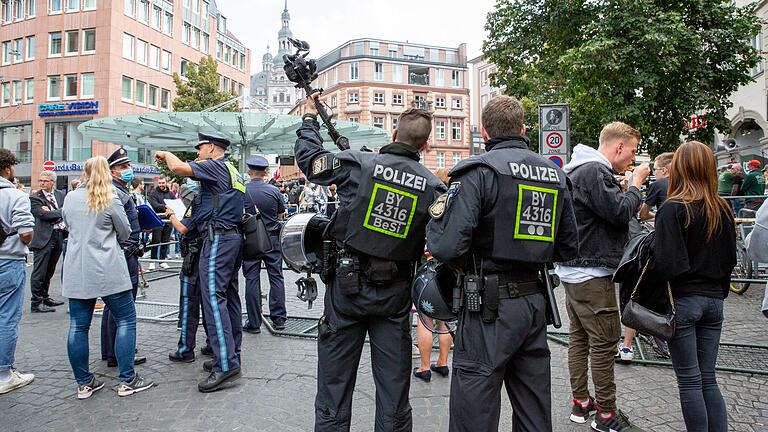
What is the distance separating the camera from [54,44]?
4050 cm

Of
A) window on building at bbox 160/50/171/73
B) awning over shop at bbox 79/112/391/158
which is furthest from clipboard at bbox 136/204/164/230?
window on building at bbox 160/50/171/73

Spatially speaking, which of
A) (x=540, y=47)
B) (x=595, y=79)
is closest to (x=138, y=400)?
(x=595, y=79)

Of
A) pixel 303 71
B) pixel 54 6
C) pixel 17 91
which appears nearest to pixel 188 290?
pixel 303 71

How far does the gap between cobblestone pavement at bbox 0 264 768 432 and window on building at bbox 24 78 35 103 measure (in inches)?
1713

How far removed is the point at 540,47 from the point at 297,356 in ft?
53.8

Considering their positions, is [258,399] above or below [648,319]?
below

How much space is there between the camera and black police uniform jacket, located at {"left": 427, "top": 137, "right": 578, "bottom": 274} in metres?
2.59

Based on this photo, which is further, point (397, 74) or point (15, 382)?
point (397, 74)

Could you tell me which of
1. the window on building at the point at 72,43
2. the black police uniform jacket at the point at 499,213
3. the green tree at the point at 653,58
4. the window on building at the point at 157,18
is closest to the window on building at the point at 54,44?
the window on building at the point at 72,43

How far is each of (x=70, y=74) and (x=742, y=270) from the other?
147 feet

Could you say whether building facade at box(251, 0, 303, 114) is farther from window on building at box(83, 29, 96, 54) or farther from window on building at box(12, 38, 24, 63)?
window on building at box(83, 29, 96, 54)

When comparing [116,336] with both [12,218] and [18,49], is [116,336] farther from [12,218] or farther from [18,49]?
[18,49]

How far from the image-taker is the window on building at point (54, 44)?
40.3 m

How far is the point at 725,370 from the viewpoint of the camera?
15.9 ft
